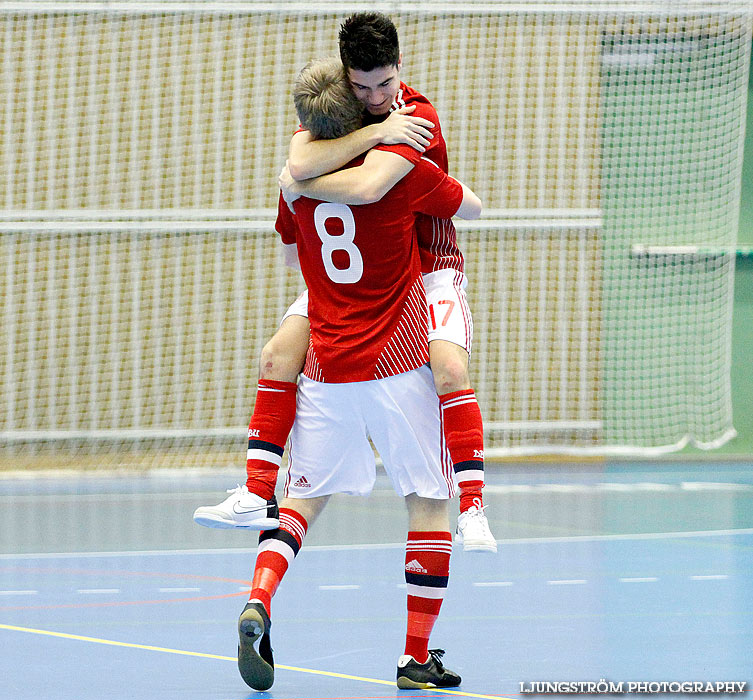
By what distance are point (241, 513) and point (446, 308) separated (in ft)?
2.49

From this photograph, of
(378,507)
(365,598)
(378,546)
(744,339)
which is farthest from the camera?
(744,339)

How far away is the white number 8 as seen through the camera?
3.17 meters

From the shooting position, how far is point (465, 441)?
3168 millimetres

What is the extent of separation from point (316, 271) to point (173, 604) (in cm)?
176

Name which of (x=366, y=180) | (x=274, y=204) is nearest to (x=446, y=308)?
(x=366, y=180)

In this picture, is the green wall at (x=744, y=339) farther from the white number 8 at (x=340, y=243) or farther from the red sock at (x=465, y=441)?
the white number 8 at (x=340, y=243)

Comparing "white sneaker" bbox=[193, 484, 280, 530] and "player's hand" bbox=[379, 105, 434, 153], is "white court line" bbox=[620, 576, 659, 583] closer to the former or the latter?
"white sneaker" bbox=[193, 484, 280, 530]

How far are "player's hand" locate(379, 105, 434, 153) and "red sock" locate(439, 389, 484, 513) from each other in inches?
25.4

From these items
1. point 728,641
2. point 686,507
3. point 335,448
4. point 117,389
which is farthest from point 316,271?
point 117,389

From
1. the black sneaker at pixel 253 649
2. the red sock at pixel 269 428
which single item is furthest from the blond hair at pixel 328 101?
the black sneaker at pixel 253 649

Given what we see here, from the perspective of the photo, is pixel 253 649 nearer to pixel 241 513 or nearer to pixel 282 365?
pixel 241 513

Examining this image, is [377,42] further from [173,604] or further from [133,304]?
[133,304]

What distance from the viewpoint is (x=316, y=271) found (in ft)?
10.7

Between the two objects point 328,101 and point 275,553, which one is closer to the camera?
point 328,101
